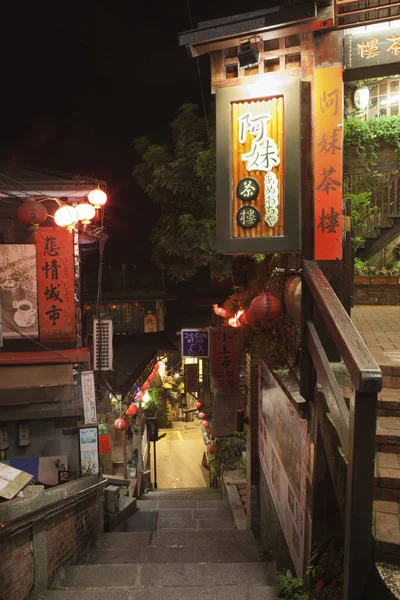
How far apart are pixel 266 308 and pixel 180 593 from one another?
191 inches

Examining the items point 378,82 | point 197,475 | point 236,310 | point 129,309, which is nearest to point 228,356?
point 236,310

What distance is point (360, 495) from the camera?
3.24 m

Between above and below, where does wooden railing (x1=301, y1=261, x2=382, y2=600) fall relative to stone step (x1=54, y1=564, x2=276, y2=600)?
above

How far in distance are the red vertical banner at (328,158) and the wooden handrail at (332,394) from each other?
1.61 meters

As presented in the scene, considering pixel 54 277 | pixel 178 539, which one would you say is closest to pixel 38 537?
pixel 178 539

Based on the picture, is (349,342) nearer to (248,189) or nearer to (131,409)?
(248,189)

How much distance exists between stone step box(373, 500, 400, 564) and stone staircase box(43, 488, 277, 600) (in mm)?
3128

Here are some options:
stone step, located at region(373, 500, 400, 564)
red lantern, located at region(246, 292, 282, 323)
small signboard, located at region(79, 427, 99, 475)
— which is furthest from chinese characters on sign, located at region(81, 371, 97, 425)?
stone step, located at region(373, 500, 400, 564)

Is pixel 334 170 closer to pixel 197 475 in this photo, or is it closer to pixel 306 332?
pixel 306 332

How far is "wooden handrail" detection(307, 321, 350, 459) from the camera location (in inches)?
139

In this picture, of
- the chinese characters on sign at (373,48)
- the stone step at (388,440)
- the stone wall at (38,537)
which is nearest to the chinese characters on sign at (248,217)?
the chinese characters on sign at (373,48)

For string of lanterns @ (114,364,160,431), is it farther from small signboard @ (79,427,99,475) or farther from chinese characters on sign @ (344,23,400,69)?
chinese characters on sign @ (344,23,400,69)

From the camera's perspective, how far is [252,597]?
5871mm

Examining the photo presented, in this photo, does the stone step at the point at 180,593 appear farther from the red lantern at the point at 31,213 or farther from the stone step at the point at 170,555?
the red lantern at the point at 31,213
